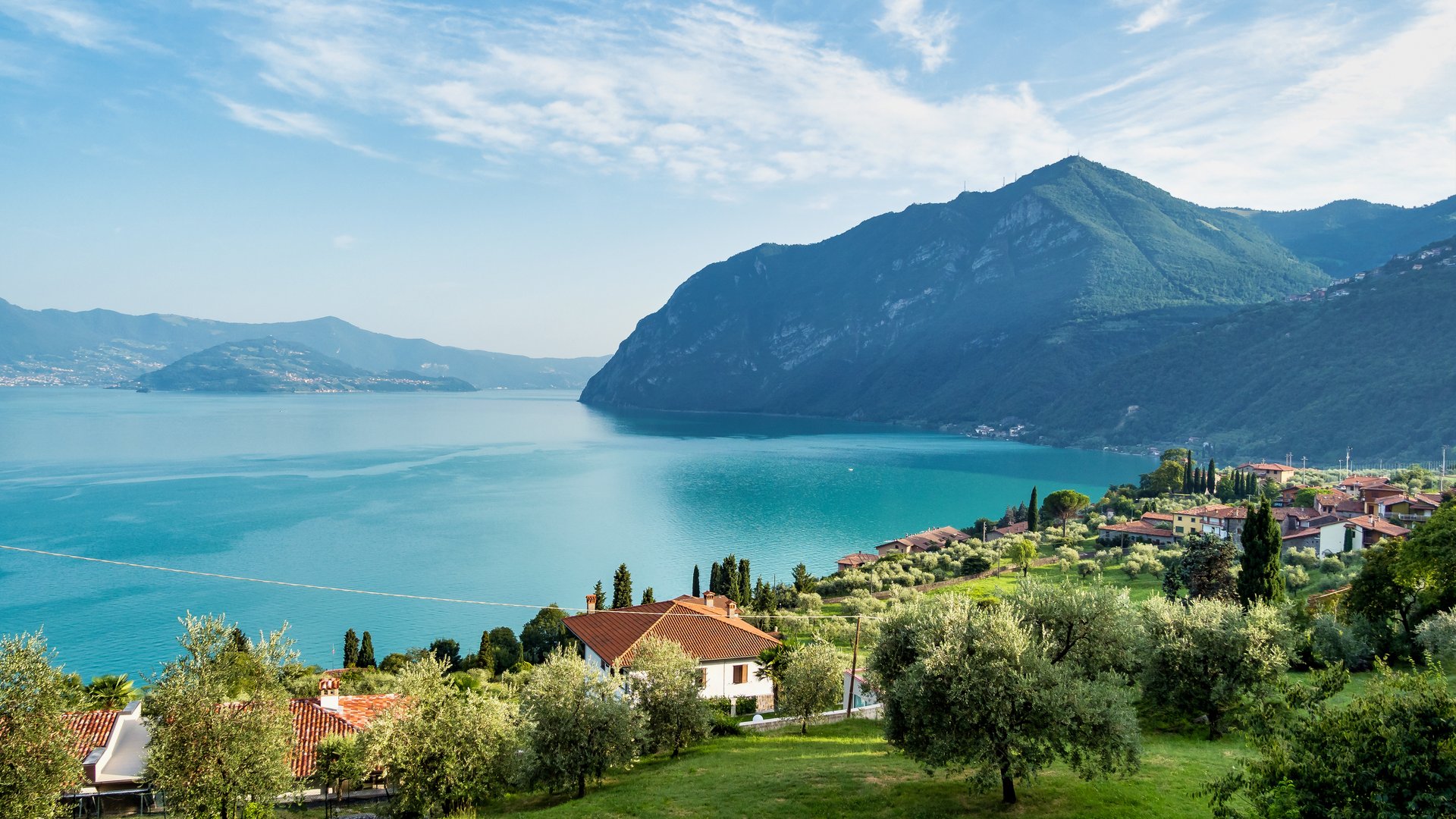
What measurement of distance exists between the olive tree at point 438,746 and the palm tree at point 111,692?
55.4ft

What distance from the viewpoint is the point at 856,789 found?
17.4m

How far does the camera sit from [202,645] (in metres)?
16.2

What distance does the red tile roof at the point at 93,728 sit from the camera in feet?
77.0

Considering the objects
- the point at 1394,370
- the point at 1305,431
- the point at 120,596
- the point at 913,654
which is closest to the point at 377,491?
the point at 120,596

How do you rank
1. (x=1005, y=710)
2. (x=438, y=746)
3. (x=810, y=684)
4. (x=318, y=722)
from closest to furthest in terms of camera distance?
(x=1005, y=710), (x=438, y=746), (x=318, y=722), (x=810, y=684)

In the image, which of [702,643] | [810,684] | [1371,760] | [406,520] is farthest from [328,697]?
[406,520]

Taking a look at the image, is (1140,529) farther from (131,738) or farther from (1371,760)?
(131,738)

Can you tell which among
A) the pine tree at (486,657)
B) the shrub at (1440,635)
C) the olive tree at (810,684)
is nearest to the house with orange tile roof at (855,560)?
the pine tree at (486,657)

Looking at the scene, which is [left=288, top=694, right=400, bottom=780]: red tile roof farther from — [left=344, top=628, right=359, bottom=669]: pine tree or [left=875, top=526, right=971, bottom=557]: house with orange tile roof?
[left=875, top=526, right=971, bottom=557]: house with orange tile roof

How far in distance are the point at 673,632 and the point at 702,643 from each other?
4.46 ft

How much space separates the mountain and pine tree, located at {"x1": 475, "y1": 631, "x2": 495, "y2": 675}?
462 feet

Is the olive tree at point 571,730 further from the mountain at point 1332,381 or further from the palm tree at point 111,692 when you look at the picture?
the mountain at point 1332,381

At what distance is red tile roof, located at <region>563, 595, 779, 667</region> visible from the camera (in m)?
32.4

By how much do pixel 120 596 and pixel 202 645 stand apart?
193ft
